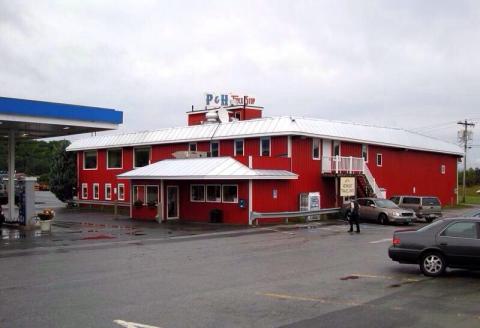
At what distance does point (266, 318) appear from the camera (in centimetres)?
906

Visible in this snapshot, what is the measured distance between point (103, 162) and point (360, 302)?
4324 cm

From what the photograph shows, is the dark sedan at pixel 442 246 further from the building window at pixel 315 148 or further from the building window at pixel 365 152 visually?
the building window at pixel 365 152

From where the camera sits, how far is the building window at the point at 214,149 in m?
40.1

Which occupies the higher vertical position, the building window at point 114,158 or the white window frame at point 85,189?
the building window at point 114,158

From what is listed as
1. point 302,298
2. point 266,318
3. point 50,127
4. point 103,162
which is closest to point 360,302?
point 302,298

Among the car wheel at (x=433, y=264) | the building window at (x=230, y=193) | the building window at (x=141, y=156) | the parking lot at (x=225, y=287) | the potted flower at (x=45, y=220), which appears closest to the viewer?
the parking lot at (x=225, y=287)

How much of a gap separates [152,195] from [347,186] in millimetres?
13090

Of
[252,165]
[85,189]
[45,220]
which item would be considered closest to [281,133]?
[252,165]

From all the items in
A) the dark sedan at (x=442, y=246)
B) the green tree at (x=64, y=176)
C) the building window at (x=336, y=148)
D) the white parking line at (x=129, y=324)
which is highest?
the building window at (x=336, y=148)

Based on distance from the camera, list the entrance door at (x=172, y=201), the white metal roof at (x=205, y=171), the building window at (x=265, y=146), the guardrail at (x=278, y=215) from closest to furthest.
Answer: the white metal roof at (x=205, y=171)
the guardrail at (x=278, y=215)
the building window at (x=265, y=146)
the entrance door at (x=172, y=201)

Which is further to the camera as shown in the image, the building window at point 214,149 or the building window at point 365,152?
the building window at point 365,152

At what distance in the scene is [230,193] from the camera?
110 feet

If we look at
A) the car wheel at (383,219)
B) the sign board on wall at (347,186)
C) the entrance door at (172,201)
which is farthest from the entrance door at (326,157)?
the entrance door at (172,201)

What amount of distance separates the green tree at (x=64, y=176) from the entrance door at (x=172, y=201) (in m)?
20.9
